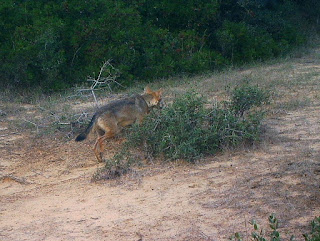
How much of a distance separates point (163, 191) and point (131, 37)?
789cm

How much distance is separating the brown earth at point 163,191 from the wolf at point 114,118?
28cm

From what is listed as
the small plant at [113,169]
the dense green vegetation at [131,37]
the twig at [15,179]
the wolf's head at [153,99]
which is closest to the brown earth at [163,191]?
the twig at [15,179]

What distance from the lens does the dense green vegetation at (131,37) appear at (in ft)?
43.5

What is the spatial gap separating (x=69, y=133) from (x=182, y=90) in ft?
11.8

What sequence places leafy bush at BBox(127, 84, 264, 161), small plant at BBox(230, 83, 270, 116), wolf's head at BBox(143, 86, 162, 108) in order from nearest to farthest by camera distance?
leafy bush at BBox(127, 84, 264, 161) < small plant at BBox(230, 83, 270, 116) < wolf's head at BBox(143, 86, 162, 108)

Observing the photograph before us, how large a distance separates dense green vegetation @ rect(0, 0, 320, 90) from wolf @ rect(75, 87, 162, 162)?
4.32 metres

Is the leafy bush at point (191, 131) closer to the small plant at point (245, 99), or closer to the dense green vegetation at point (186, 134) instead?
the dense green vegetation at point (186, 134)

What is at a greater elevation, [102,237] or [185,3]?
[185,3]

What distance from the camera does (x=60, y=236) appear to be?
5.78 m

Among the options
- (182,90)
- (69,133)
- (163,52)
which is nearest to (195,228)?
(69,133)

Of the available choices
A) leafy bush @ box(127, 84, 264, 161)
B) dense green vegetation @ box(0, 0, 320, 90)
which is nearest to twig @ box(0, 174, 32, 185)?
leafy bush @ box(127, 84, 264, 161)

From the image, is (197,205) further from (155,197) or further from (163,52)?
(163,52)

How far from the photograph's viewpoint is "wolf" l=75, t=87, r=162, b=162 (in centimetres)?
849

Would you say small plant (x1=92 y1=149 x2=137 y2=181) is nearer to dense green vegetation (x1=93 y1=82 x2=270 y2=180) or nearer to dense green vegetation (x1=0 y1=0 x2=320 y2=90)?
dense green vegetation (x1=93 y1=82 x2=270 y2=180)
